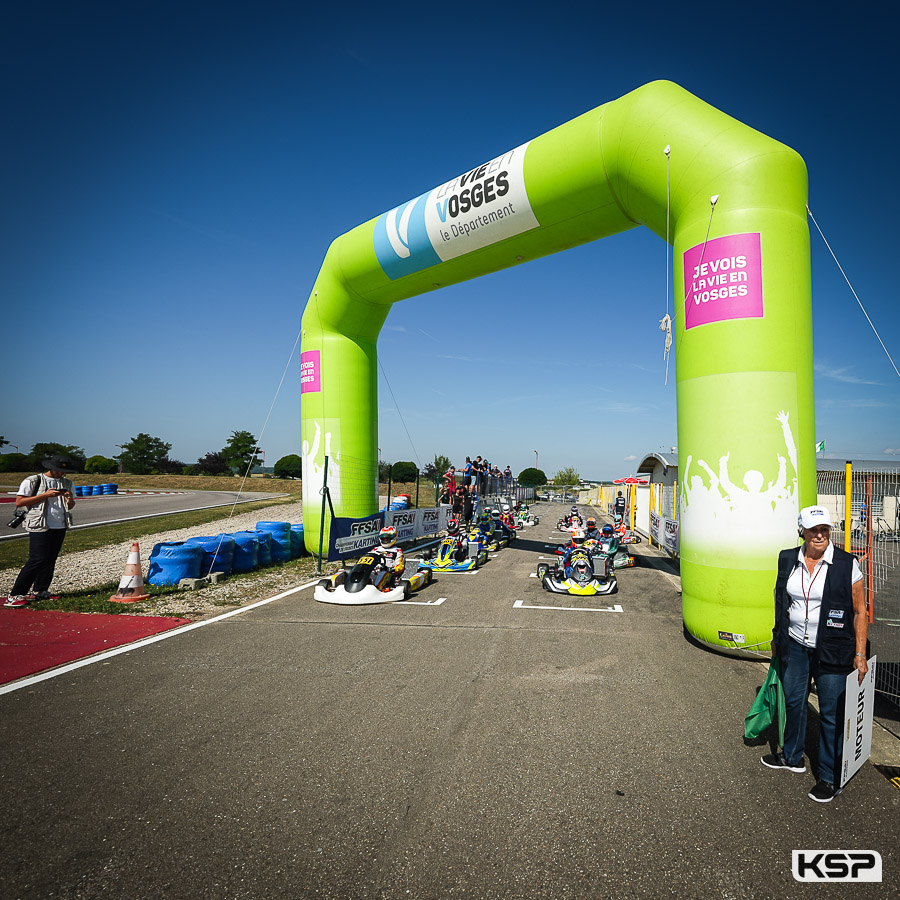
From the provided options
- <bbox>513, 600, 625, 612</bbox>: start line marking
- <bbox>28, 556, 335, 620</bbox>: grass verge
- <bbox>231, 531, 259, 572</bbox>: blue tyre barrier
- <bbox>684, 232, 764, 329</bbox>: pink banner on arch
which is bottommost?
<bbox>513, 600, 625, 612</bbox>: start line marking

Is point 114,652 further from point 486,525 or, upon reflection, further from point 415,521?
point 486,525

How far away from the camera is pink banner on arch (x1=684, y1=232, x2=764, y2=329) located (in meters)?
5.88

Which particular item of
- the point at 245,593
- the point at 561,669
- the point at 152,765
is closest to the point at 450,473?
the point at 245,593

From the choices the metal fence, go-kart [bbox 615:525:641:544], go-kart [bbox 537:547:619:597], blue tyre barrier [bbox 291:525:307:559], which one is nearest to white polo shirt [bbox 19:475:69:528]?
blue tyre barrier [bbox 291:525:307:559]

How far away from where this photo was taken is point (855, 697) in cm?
314

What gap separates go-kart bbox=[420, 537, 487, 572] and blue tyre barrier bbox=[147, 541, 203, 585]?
14.3ft

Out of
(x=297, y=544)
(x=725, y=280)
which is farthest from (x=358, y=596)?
(x=725, y=280)

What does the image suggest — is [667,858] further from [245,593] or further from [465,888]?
[245,593]

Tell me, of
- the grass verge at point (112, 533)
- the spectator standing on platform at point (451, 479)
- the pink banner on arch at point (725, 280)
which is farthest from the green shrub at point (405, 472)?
the pink banner on arch at point (725, 280)

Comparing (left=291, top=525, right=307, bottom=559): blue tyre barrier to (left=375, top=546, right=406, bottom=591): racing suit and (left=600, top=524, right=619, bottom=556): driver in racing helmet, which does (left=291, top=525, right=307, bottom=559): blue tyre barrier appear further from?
(left=600, top=524, right=619, bottom=556): driver in racing helmet

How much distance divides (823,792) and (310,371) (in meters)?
10.8

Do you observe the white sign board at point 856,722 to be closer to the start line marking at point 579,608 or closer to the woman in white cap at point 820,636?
the woman in white cap at point 820,636

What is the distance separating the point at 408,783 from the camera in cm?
327

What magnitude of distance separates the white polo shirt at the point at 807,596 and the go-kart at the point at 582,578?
5681 millimetres
